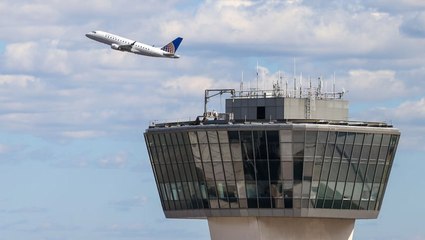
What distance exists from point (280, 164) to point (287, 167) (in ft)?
2.27

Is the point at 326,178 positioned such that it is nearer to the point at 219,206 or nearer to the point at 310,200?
the point at 310,200

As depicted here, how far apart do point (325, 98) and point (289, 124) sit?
8.32m

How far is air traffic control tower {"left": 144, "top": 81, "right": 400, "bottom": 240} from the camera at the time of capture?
130000 mm

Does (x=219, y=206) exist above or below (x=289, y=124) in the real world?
below

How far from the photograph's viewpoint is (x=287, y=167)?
428 feet

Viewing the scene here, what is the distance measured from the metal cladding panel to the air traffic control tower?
0.09 m

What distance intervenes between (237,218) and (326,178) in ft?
31.3

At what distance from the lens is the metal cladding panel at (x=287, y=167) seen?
12975 centimetres

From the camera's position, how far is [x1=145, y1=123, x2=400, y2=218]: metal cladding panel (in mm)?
129750

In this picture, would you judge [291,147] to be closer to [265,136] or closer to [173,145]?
[265,136]

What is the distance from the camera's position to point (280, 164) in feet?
428

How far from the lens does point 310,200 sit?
131 meters

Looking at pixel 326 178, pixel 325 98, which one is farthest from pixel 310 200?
pixel 325 98

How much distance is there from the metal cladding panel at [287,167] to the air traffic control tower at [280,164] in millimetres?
91
